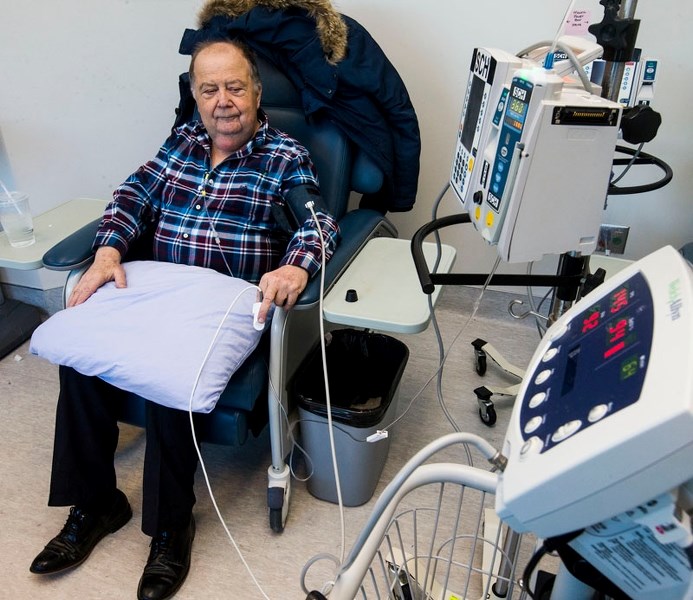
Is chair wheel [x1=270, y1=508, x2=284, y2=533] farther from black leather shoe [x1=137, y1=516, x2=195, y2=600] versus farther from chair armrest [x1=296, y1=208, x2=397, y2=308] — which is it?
chair armrest [x1=296, y1=208, x2=397, y2=308]

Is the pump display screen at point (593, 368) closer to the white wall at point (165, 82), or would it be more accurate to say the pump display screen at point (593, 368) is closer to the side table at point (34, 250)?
the side table at point (34, 250)

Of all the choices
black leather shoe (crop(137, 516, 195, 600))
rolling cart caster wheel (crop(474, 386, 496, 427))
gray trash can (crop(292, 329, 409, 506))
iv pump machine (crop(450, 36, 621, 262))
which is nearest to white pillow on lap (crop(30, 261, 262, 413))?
gray trash can (crop(292, 329, 409, 506))

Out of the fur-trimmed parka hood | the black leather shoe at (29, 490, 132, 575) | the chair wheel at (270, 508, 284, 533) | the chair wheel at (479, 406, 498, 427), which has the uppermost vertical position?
Answer: the fur-trimmed parka hood

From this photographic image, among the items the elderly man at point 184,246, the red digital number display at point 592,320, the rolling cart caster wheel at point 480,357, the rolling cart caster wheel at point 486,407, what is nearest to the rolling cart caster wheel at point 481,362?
the rolling cart caster wheel at point 480,357

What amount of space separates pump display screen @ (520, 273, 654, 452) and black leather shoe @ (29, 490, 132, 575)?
1.28 meters

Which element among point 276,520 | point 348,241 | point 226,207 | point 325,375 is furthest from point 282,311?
point 276,520

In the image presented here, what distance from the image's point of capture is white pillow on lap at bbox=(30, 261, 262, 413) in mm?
1347

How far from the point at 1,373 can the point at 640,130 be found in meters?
2.16

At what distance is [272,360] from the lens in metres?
1.46

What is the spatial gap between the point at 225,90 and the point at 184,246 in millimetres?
439

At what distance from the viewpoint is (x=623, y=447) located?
1.73 feet

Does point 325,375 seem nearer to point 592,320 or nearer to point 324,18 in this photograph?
point 592,320

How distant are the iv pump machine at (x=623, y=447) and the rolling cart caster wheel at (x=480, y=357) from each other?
1.50 metres

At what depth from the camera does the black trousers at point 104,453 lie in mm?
1458
